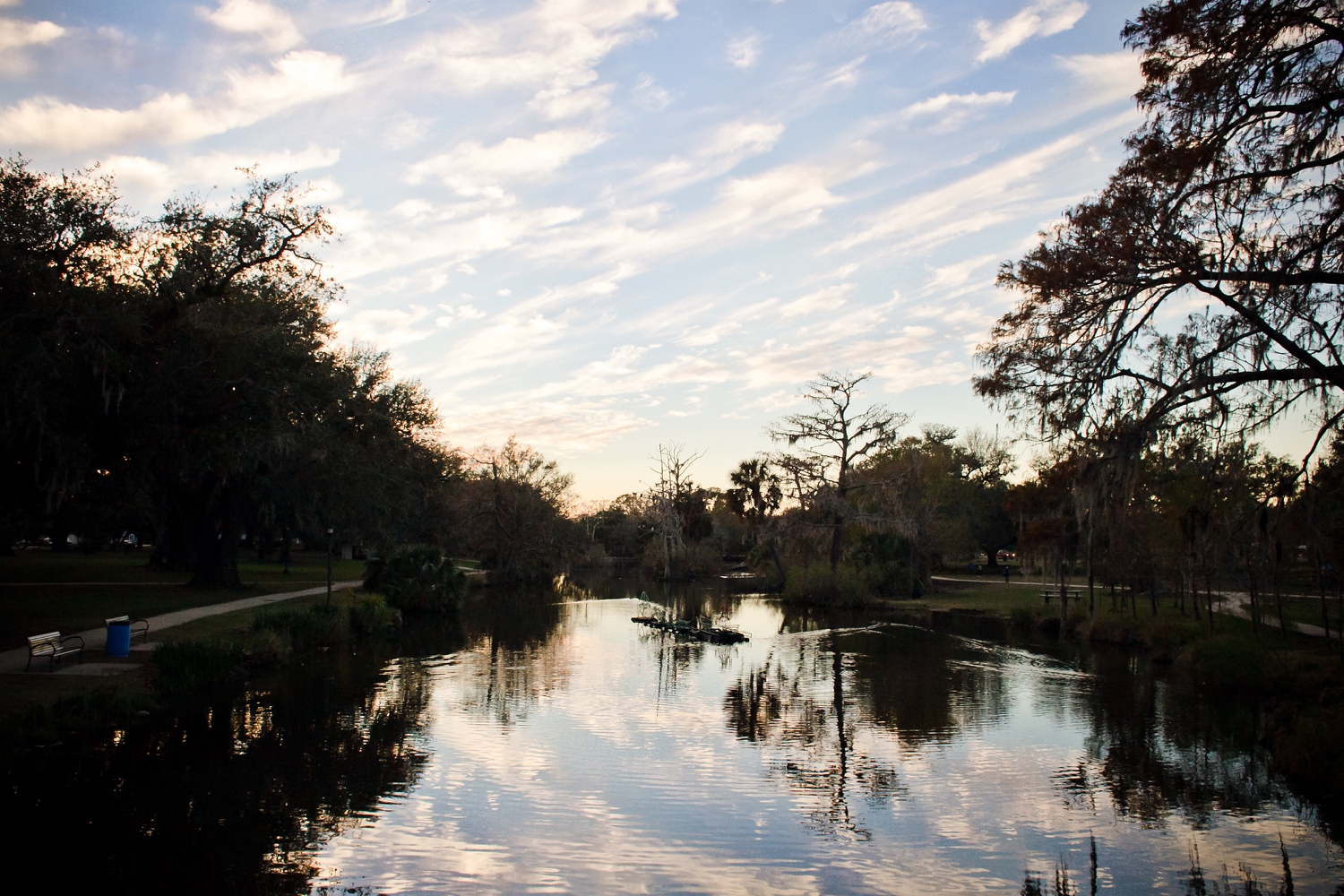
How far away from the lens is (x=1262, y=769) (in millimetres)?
14750

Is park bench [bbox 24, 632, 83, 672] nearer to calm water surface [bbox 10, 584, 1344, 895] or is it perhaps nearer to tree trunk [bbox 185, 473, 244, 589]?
calm water surface [bbox 10, 584, 1344, 895]

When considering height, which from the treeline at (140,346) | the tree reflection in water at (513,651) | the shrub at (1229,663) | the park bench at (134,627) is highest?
the treeline at (140,346)

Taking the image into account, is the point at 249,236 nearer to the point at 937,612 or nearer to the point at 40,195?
the point at 40,195

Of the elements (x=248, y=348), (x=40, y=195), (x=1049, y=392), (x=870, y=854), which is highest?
(x=40, y=195)

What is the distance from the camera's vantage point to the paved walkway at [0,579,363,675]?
671 inches

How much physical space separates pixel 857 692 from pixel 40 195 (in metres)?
19.6

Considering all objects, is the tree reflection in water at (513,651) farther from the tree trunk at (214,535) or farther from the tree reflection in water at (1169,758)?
the tree reflection in water at (1169,758)

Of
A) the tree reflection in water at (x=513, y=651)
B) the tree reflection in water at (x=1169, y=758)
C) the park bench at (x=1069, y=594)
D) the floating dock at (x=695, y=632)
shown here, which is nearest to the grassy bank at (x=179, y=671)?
the tree reflection in water at (x=513, y=651)

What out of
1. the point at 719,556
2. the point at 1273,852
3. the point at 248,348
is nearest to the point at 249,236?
the point at 248,348

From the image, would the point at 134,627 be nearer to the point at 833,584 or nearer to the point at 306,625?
the point at 306,625

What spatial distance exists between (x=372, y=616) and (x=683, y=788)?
20164 millimetres

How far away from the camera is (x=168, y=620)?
24.6 meters

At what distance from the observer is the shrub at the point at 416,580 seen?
38156mm

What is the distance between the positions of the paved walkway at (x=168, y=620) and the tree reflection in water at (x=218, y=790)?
112 inches
